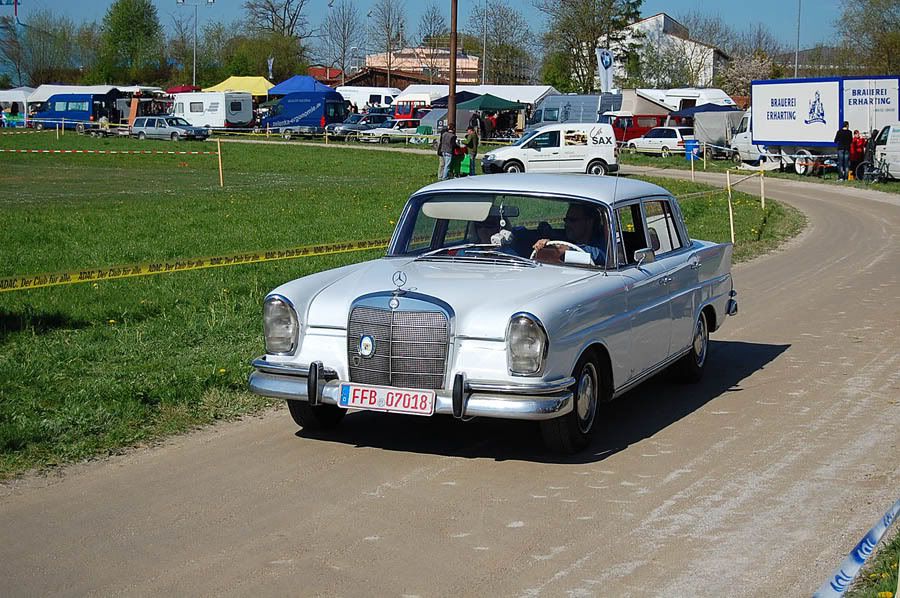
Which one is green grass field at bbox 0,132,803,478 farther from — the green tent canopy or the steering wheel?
the green tent canopy

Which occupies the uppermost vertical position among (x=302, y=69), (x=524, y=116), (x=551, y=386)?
(x=302, y=69)

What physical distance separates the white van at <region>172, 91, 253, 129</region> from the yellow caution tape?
57.2 meters

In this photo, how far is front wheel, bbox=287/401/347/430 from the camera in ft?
24.2

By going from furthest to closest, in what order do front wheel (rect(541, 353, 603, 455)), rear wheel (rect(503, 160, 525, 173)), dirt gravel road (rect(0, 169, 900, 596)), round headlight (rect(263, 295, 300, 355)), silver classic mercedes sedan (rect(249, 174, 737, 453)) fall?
1. rear wheel (rect(503, 160, 525, 173))
2. round headlight (rect(263, 295, 300, 355))
3. front wheel (rect(541, 353, 603, 455))
4. silver classic mercedes sedan (rect(249, 174, 737, 453))
5. dirt gravel road (rect(0, 169, 900, 596))

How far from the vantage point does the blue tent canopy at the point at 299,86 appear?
2766 inches

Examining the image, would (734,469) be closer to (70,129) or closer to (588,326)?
(588,326)

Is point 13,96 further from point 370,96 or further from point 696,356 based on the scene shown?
point 696,356

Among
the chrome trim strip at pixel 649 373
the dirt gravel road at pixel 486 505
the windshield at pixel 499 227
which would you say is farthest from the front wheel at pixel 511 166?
the windshield at pixel 499 227

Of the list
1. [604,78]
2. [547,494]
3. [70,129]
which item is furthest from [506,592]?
[70,129]

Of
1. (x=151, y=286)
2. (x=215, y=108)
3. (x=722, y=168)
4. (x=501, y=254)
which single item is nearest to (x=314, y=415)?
(x=501, y=254)

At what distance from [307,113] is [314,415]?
60.0 meters

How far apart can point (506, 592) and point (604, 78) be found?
195 feet

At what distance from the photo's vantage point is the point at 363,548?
536 cm

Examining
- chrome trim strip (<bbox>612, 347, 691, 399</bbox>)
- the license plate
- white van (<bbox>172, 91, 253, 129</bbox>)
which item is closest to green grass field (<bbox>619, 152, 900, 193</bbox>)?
chrome trim strip (<bbox>612, 347, 691, 399</bbox>)
